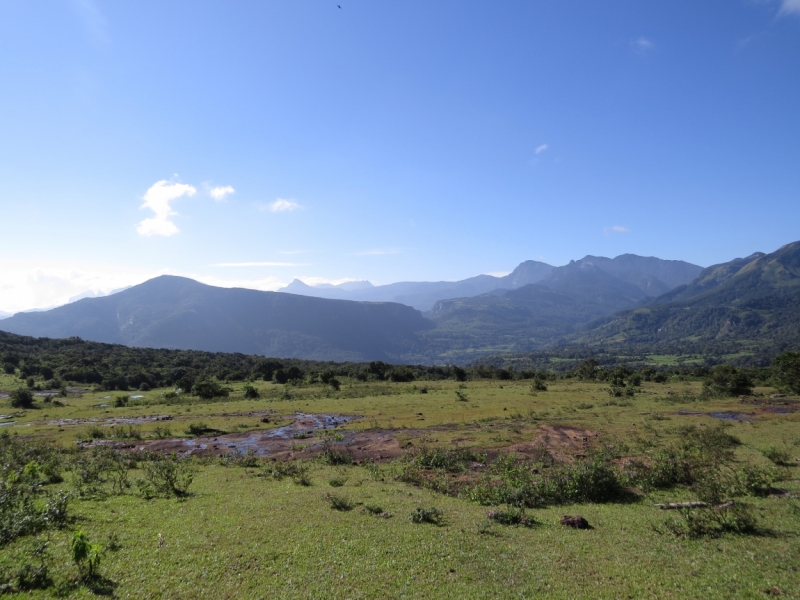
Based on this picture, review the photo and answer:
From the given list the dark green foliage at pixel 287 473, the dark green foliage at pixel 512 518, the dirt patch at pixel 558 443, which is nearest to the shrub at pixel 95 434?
the dark green foliage at pixel 287 473

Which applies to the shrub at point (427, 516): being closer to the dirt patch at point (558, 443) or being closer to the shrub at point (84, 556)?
the shrub at point (84, 556)

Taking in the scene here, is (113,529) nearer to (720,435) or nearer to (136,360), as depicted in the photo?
(720,435)

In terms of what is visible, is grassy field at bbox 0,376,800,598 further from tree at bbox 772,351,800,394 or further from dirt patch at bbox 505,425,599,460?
tree at bbox 772,351,800,394

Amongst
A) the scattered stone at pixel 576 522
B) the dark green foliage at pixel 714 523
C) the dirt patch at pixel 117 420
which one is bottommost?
the dirt patch at pixel 117 420

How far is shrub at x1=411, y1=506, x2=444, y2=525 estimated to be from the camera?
45.8 ft

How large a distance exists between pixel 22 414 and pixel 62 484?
46384mm

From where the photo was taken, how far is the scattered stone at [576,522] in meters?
13.6

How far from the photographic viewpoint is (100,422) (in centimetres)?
4388

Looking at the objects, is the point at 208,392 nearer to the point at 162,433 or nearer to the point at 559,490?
the point at 162,433

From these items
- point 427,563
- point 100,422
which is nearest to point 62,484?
point 427,563

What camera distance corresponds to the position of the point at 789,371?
48719 mm

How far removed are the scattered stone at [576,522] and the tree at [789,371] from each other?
53434 millimetres

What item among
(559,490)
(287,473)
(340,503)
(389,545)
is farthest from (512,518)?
(287,473)

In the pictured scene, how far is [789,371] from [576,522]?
54987mm
